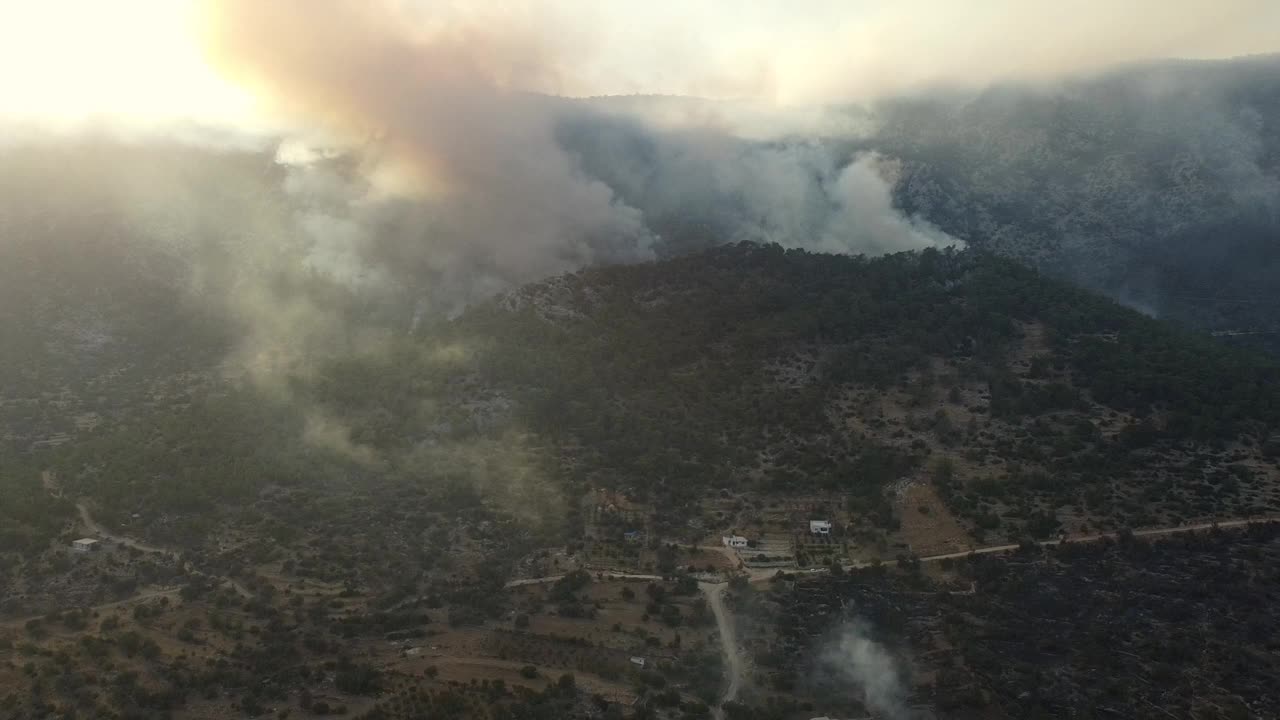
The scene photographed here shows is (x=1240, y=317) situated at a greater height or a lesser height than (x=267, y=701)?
greater

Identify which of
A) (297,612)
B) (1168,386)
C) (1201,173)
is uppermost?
(1201,173)

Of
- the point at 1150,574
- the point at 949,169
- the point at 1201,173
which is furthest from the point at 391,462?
the point at 1201,173

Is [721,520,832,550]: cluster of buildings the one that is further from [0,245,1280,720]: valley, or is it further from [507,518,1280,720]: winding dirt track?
[507,518,1280,720]: winding dirt track

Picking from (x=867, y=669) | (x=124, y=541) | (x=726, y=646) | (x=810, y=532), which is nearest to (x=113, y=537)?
(x=124, y=541)

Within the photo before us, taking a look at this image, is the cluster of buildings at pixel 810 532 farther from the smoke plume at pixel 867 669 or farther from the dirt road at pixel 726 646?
the smoke plume at pixel 867 669

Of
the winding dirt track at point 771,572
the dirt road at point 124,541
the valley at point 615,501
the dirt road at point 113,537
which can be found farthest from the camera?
the dirt road at point 113,537

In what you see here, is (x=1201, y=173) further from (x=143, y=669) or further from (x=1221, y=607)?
(x=143, y=669)

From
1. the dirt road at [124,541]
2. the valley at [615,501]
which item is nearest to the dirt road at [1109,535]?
the valley at [615,501]

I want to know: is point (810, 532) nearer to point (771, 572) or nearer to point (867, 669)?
point (771, 572)

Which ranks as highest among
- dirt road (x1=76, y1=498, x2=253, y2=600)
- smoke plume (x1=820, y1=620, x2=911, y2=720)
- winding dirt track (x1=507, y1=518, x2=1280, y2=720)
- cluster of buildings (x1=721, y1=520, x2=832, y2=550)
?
dirt road (x1=76, y1=498, x2=253, y2=600)

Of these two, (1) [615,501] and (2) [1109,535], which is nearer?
(2) [1109,535]

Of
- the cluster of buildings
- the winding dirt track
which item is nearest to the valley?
the cluster of buildings
